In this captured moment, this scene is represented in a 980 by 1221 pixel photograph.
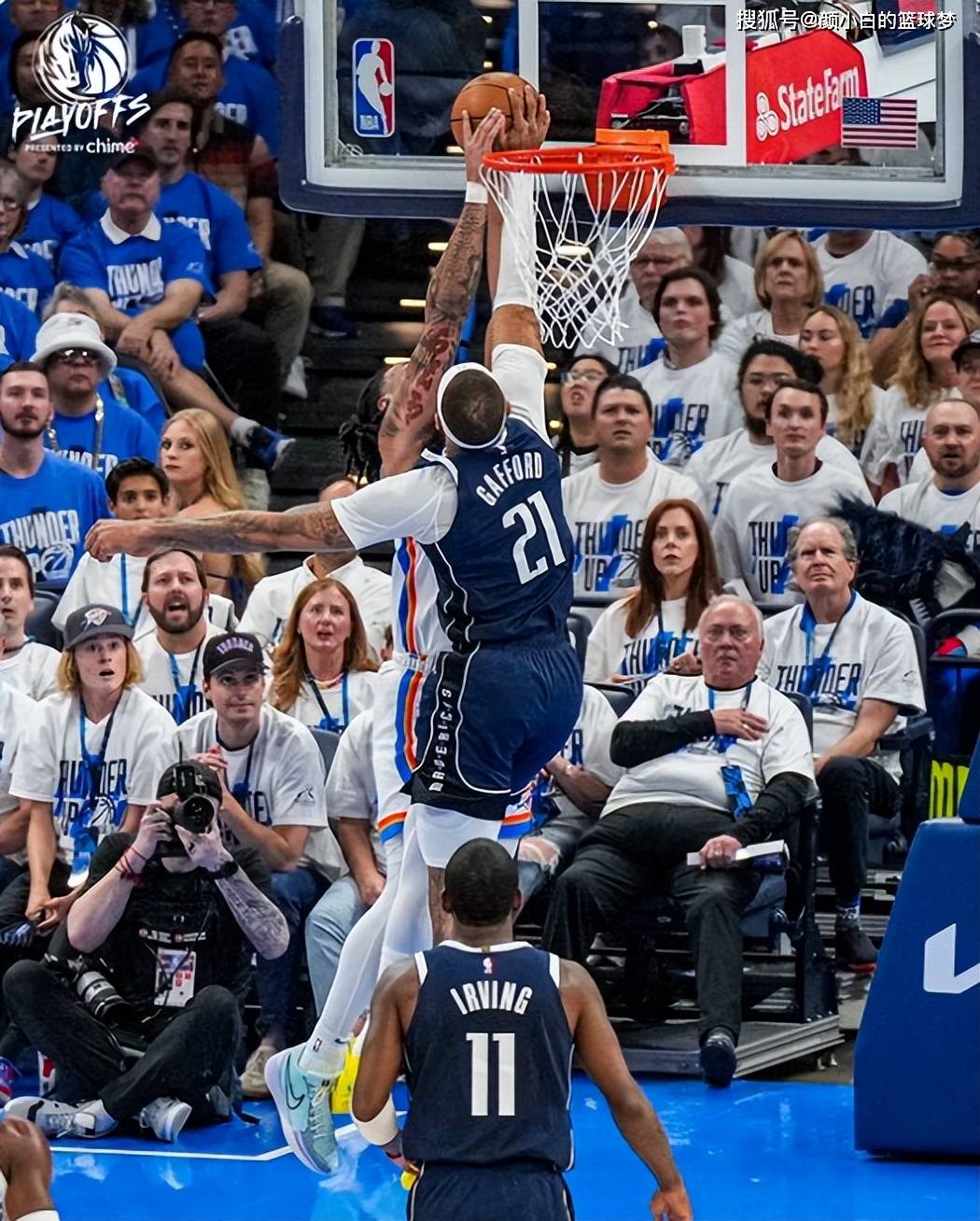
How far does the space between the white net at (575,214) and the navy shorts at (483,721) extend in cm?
128

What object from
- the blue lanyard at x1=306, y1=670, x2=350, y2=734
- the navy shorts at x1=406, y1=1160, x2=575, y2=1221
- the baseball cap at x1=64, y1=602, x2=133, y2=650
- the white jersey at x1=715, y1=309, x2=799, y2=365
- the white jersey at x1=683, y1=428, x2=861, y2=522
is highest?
the white jersey at x1=715, y1=309, x2=799, y2=365

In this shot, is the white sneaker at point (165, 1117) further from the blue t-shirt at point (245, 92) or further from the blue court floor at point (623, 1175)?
the blue t-shirt at point (245, 92)

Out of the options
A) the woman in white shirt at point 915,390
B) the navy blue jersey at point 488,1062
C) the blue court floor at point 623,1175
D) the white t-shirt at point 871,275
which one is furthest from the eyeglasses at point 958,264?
the navy blue jersey at point 488,1062

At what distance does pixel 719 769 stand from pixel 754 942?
898 millimetres

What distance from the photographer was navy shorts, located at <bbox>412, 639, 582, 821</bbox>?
6.77 meters

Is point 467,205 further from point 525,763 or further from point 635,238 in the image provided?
point 525,763

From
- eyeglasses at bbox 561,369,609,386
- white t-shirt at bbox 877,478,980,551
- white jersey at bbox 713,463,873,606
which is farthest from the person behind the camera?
eyeglasses at bbox 561,369,609,386

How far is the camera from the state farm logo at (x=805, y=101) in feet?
26.9

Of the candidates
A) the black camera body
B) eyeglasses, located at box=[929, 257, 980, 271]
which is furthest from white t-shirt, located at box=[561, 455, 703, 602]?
the black camera body

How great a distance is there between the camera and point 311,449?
12.6m

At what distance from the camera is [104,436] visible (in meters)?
11.6

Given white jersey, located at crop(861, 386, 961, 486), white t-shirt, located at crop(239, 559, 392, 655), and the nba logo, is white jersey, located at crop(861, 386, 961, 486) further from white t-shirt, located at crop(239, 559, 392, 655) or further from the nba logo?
the nba logo

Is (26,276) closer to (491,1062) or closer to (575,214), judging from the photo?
(575,214)

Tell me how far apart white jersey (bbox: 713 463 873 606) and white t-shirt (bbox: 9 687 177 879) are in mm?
2934
